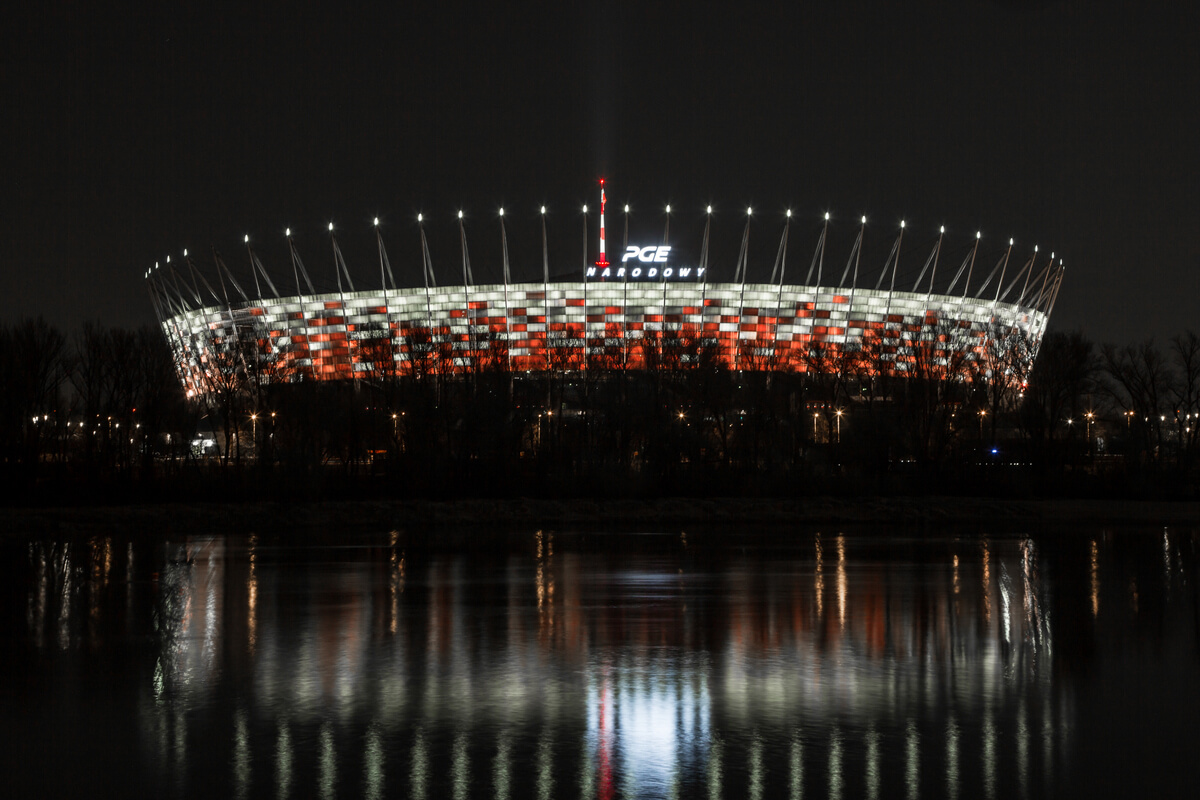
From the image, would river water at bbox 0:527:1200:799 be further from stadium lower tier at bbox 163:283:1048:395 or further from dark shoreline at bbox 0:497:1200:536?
stadium lower tier at bbox 163:283:1048:395

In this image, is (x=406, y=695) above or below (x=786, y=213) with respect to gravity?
below

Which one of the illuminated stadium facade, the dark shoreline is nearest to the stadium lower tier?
the illuminated stadium facade

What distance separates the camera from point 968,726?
9.20 metres

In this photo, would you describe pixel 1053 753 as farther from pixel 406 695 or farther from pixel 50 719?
pixel 50 719

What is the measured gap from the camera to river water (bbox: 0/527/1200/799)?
7.96 metres

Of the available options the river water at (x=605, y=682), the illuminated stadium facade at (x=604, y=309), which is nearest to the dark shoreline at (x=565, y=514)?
the river water at (x=605, y=682)

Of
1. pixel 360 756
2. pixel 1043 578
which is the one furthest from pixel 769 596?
pixel 360 756

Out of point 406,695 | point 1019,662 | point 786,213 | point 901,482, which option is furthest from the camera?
point 786,213

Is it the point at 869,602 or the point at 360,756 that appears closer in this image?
the point at 360,756

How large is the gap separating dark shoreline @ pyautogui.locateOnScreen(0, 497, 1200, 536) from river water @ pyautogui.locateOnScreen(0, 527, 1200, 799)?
12673 mm

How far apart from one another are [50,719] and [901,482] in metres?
36.9

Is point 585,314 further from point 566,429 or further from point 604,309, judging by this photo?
point 566,429

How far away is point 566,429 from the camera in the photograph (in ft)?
167

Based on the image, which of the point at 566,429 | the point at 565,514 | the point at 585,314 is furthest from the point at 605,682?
the point at 585,314
